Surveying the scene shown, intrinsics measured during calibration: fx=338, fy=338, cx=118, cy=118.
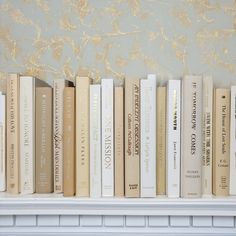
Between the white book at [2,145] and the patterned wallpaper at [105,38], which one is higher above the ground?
the patterned wallpaper at [105,38]

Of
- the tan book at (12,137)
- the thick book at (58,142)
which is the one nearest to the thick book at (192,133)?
the thick book at (58,142)

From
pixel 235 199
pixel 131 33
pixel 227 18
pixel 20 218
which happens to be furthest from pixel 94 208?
pixel 227 18

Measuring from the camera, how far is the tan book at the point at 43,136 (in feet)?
3.43

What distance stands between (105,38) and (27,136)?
44 centimetres

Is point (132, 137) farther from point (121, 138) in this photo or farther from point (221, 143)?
point (221, 143)

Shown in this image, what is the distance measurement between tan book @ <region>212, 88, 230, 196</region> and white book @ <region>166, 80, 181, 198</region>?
0.12 m

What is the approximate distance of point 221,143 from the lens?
105cm

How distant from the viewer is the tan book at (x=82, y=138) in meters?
1.02

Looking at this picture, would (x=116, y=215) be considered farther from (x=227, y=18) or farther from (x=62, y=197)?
(x=227, y=18)

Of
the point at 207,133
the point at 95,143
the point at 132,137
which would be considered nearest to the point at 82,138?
the point at 95,143

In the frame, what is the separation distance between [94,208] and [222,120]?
1.57ft

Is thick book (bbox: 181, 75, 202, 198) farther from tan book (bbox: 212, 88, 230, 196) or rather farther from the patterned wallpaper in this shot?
the patterned wallpaper

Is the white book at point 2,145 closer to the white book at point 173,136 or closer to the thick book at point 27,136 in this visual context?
the thick book at point 27,136

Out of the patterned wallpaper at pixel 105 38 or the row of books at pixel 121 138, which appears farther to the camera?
the patterned wallpaper at pixel 105 38
